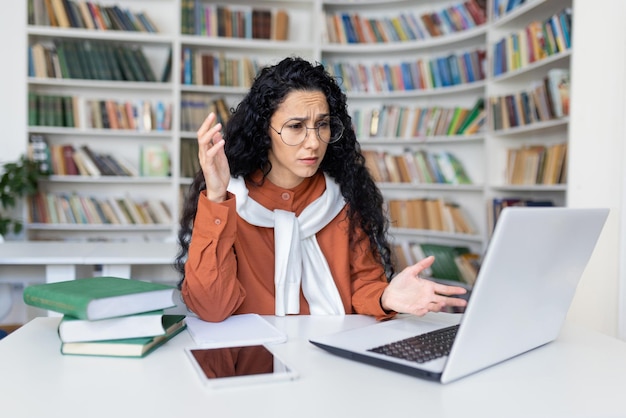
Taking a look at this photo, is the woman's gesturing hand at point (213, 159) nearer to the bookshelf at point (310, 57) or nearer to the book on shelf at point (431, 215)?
the book on shelf at point (431, 215)

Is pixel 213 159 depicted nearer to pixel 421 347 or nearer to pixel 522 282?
pixel 421 347

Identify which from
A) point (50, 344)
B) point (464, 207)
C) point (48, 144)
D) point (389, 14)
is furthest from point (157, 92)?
point (50, 344)

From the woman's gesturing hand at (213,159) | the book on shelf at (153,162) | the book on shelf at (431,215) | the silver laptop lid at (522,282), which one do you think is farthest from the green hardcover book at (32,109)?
the silver laptop lid at (522,282)

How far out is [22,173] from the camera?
429 centimetres

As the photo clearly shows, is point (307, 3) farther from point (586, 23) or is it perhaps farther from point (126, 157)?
point (586, 23)

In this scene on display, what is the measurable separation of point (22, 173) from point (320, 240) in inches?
131

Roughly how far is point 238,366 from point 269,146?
87 cm

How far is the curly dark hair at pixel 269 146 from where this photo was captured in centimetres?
166

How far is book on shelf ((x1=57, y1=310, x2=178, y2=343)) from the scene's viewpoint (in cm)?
102

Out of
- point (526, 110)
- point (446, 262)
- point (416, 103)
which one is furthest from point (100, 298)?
point (416, 103)

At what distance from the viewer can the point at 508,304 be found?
3.03 feet

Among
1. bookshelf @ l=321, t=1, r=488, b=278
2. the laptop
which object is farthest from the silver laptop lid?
bookshelf @ l=321, t=1, r=488, b=278

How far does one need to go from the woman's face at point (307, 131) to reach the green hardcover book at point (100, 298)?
24.0 inches

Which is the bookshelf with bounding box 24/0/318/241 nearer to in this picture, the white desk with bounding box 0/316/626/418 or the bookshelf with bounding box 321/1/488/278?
the bookshelf with bounding box 321/1/488/278
